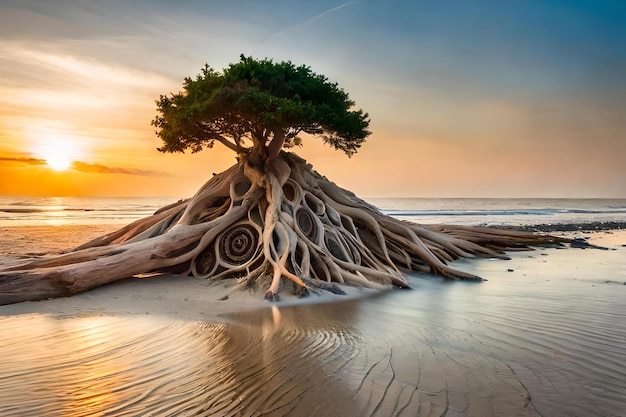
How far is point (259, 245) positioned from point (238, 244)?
68cm

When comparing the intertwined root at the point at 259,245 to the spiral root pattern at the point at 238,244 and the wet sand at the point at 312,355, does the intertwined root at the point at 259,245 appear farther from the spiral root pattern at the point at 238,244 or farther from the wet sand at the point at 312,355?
the wet sand at the point at 312,355

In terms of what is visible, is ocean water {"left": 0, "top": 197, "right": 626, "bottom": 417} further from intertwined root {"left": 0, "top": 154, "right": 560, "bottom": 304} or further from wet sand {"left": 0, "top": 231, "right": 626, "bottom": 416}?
intertwined root {"left": 0, "top": 154, "right": 560, "bottom": 304}

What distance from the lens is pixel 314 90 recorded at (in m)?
11.9

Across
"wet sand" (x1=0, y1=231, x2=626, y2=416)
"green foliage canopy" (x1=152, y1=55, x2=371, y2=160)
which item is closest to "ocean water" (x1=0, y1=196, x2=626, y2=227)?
"green foliage canopy" (x1=152, y1=55, x2=371, y2=160)

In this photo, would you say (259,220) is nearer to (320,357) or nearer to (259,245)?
(259,245)

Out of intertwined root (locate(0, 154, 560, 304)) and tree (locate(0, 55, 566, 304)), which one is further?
tree (locate(0, 55, 566, 304))

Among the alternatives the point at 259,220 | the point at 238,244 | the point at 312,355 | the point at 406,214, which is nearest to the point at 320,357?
the point at 312,355

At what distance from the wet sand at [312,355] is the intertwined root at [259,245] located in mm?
551

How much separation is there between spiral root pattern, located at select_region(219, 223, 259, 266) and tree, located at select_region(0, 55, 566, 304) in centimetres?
2

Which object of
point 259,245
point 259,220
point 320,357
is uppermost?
point 259,220

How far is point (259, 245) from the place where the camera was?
9891 millimetres

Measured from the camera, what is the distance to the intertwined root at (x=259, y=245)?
844 cm

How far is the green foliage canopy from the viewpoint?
10719mm

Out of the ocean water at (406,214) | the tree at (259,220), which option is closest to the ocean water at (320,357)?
the tree at (259,220)
